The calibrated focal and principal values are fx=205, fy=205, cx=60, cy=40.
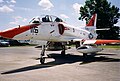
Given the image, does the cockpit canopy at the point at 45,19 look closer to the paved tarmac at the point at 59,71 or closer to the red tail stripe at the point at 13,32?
the red tail stripe at the point at 13,32

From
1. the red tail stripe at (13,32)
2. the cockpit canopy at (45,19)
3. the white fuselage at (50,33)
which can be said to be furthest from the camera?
the cockpit canopy at (45,19)

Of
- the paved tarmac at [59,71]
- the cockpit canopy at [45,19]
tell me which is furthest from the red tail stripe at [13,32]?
the paved tarmac at [59,71]

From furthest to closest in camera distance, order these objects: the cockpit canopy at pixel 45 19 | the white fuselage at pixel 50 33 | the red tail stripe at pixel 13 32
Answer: the cockpit canopy at pixel 45 19
the white fuselage at pixel 50 33
the red tail stripe at pixel 13 32

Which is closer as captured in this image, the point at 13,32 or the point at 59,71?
the point at 59,71

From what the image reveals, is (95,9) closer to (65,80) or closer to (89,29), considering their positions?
(89,29)

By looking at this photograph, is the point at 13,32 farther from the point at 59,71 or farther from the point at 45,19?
the point at 59,71

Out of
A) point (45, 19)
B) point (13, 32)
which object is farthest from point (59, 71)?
point (45, 19)

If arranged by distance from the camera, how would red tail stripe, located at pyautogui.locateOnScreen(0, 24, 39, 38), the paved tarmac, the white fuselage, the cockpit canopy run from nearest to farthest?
the paved tarmac, red tail stripe, located at pyautogui.locateOnScreen(0, 24, 39, 38), the white fuselage, the cockpit canopy

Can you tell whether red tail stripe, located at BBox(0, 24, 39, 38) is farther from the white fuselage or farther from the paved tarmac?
the paved tarmac

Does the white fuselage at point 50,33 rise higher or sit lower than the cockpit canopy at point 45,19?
lower

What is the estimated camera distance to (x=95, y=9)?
217 ft

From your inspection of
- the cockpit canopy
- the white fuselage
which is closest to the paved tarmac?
the white fuselage

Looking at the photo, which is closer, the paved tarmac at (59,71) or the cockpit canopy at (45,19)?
the paved tarmac at (59,71)

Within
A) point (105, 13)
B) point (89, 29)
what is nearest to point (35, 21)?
point (89, 29)
